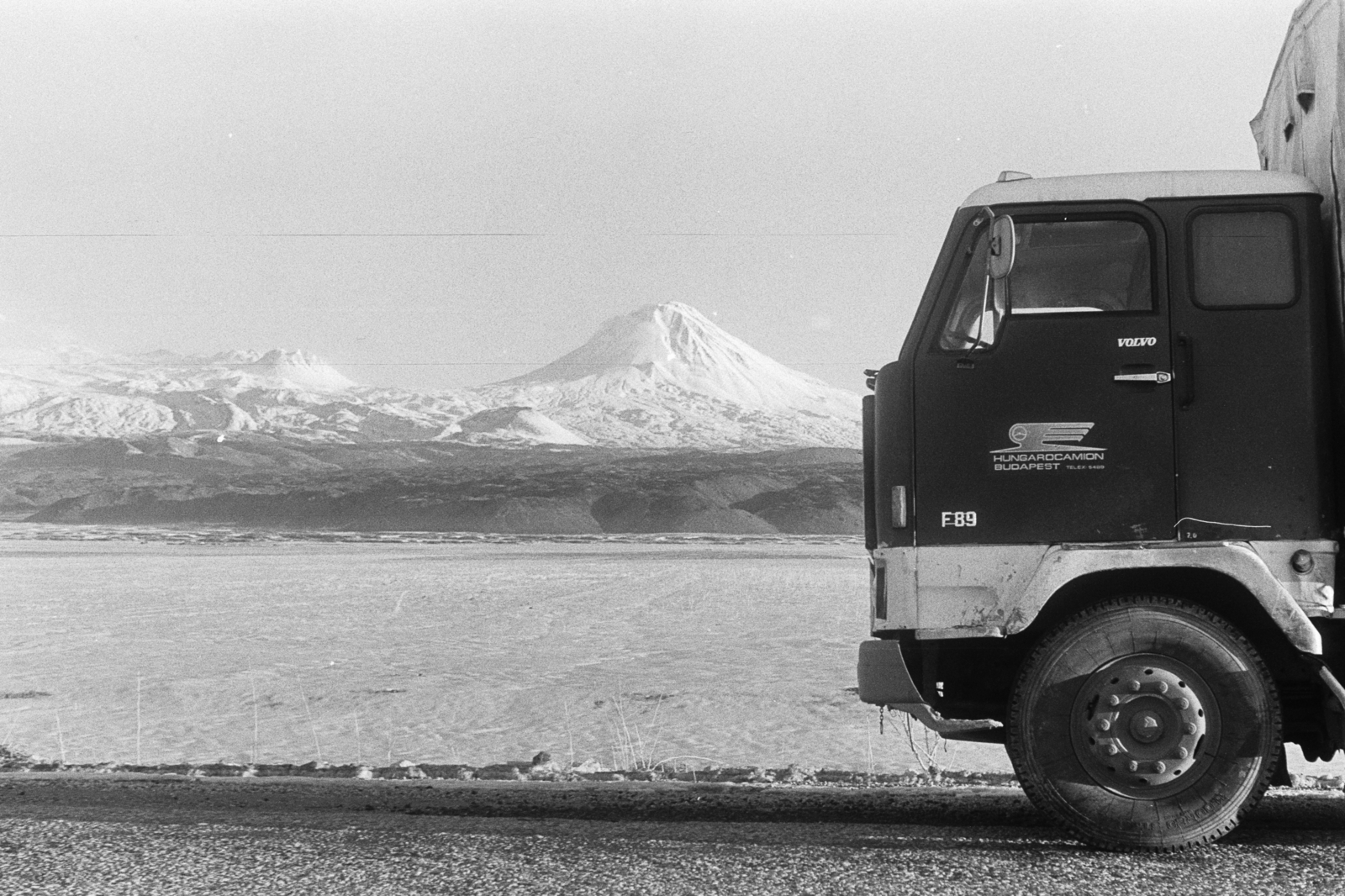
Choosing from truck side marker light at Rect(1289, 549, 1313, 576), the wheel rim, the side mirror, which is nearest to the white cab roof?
the side mirror

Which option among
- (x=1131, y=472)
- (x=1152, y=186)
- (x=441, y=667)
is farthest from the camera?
(x=441, y=667)

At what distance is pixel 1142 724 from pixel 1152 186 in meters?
2.44

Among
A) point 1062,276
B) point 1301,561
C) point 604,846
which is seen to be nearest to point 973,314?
point 1062,276

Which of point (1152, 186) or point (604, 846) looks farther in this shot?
point (1152, 186)

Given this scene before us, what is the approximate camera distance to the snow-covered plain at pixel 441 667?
15.0 metres

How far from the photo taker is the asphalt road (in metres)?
5.57

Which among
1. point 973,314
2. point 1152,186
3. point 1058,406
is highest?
point 1152,186

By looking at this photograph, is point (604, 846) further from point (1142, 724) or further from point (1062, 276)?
point (1062, 276)

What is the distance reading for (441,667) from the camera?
21969 mm

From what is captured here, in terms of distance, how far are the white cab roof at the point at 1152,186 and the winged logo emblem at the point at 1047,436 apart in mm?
1078

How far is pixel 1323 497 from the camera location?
20.9 ft

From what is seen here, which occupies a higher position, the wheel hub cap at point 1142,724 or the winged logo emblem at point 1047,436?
the winged logo emblem at point 1047,436

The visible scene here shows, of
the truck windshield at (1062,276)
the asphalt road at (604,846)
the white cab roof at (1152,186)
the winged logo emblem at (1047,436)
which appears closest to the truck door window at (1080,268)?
the truck windshield at (1062,276)

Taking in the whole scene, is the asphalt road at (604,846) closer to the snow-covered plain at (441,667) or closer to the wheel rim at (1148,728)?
the wheel rim at (1148,728)
